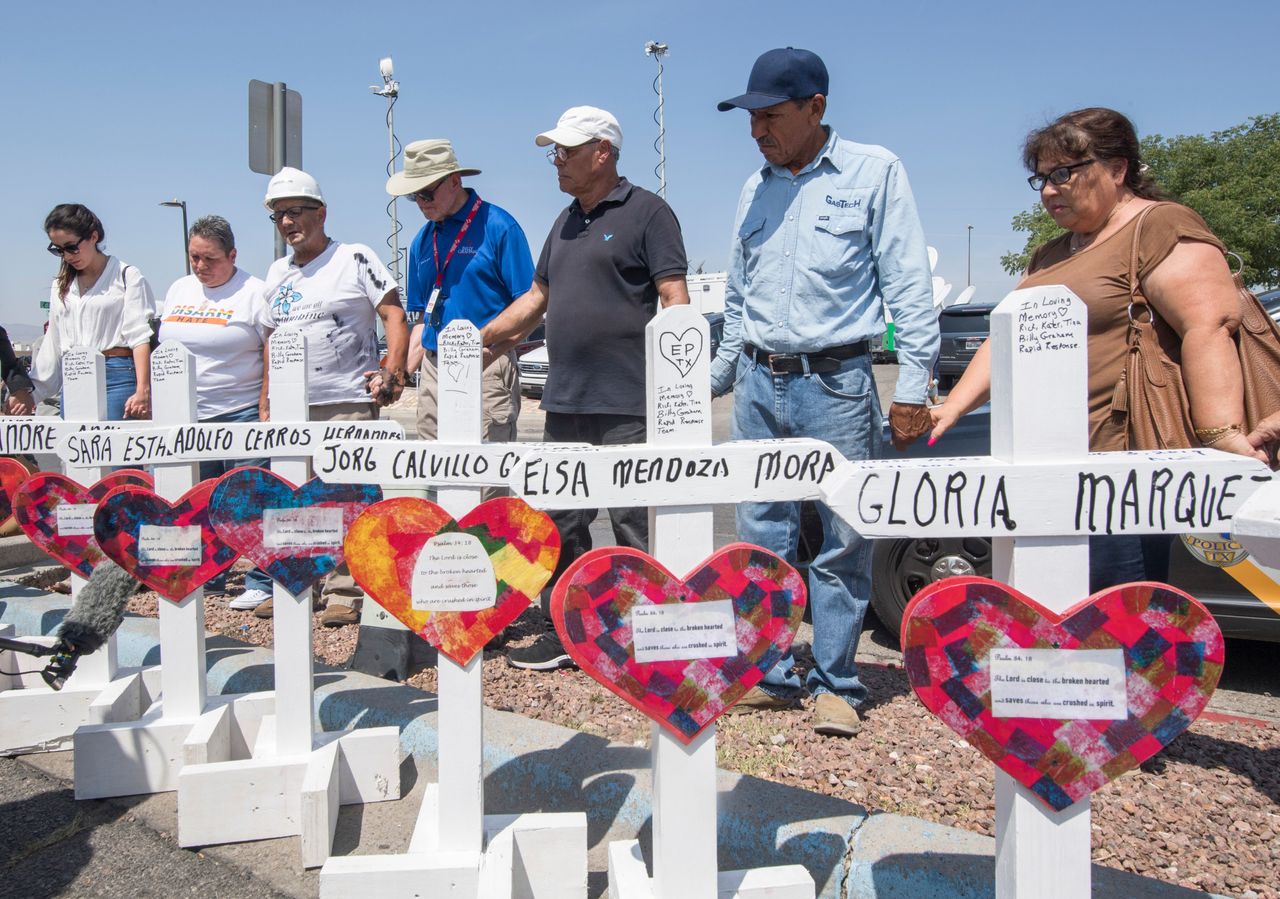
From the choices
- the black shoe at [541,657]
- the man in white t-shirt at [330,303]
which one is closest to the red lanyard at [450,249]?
the man in white t-shirt at [330,303]

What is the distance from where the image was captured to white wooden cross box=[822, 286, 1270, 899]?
1737 mm

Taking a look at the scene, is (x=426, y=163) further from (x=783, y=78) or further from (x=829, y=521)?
(x=829, y=521)

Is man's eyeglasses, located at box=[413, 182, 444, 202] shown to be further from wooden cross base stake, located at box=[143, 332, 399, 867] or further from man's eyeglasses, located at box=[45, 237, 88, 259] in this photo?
man's eyeglasses, located at box=[45, 237, 88, 259]

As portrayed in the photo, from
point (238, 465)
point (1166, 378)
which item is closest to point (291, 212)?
point (238, 465)

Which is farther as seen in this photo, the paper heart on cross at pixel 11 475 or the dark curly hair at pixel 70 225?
the dark curly hair at pixel 70 225

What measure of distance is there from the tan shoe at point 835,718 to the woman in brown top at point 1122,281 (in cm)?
79

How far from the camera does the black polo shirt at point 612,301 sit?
142 inches

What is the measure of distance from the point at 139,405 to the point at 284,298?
3.23 ft

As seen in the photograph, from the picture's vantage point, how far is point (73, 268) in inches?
200

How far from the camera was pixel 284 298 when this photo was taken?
14.2 feet

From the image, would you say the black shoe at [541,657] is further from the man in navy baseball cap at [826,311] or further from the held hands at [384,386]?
the held hands at [384,386]

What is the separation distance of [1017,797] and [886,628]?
2.68m

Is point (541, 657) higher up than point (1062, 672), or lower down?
lower down

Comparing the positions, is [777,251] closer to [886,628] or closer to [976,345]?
[886,628]
